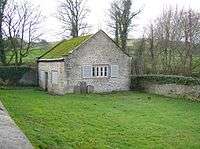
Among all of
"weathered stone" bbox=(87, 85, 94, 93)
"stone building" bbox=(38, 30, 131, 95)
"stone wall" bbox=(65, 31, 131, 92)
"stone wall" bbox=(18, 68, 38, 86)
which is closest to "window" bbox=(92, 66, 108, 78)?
"stone building" bbox=(38, 30, 131, 95)

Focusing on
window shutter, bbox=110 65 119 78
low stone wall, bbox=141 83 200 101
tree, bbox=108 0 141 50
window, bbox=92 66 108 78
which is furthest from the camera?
tree, bbox=108 0 141 50

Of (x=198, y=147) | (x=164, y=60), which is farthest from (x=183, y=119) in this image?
(x=164, y=60)

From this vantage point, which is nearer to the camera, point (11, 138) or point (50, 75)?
point (11, 138)

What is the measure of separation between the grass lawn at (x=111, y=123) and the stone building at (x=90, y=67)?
5.13 metres

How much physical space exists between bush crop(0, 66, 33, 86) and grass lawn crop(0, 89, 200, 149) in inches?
534

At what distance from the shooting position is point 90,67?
32875mm

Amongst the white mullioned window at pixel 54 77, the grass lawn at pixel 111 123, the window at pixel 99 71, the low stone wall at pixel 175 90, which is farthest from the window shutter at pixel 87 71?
the low stone wall at pixel 175 90

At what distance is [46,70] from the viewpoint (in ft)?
118

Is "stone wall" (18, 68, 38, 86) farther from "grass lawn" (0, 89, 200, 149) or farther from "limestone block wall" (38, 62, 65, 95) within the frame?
"grass lawn" (0, 89, 200, 149)

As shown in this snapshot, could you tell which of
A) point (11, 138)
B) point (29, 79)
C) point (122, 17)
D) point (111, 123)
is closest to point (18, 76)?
point (29, 79)

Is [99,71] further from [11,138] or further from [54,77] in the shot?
[11,138]

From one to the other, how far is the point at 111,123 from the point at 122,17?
30.3 m

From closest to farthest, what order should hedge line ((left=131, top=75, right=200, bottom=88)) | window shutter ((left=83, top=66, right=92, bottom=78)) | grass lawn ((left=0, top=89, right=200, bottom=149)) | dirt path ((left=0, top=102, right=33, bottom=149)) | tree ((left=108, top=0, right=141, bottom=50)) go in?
dirt path ((left=0, top=102, right=33, bottom=149)), grass lawn ((left=0, top=89, right=200, bottom=149)), hedge line ((left=131, top=75, right=200, bottom=88)), window shutter ((left=83, top=66, right=92, bottom=78)), tree ((left=108, top=0, right=141, bottom=50))

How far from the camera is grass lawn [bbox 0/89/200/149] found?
13500 millimetres
